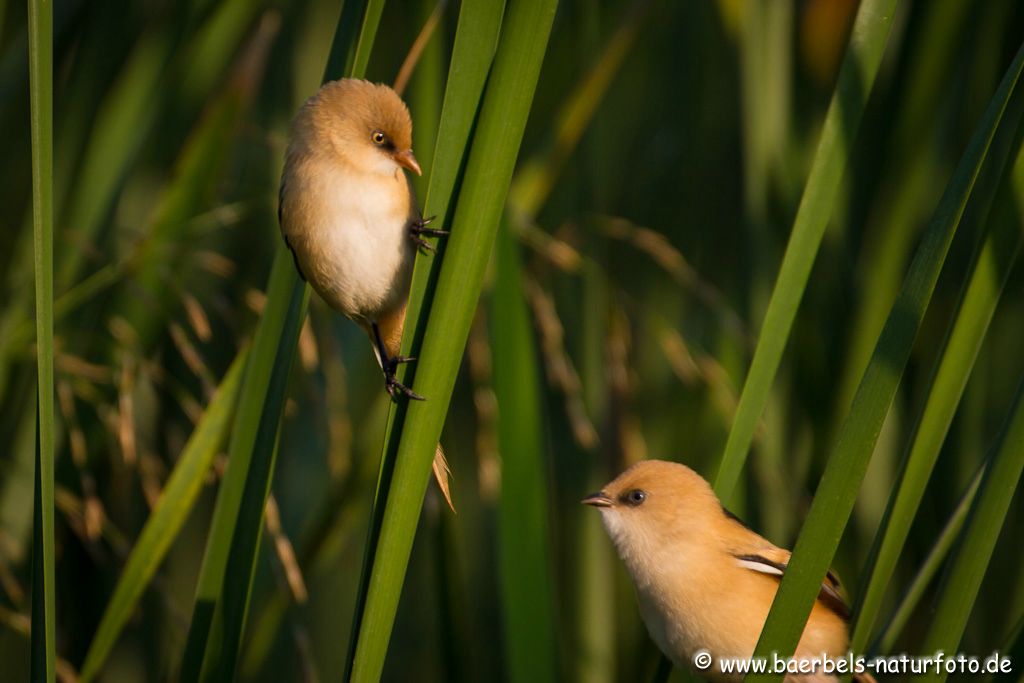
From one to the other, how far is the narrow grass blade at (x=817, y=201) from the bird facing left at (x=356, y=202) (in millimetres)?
553

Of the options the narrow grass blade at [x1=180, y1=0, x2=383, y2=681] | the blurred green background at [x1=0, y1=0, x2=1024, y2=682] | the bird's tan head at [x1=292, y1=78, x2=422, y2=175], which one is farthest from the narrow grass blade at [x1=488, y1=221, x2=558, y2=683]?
the narrow grass blade at [x1=180, y1=0, x2=383, y2=681]

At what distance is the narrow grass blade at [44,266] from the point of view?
125cm

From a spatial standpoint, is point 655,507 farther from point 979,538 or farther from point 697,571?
point 979,538

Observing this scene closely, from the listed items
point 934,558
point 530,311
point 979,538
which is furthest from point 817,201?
point 530,311

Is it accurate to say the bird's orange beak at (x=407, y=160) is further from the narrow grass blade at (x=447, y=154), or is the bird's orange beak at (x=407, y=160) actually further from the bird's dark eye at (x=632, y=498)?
the bird's dark eye at (x=632, y=498)

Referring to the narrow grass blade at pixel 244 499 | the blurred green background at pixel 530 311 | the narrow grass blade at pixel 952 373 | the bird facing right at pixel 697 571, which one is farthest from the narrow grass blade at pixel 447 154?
the bird facing right at pixel 697 571

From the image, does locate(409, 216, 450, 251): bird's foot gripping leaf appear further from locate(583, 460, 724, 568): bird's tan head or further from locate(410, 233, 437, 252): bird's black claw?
locate(583, 460, 724, 568): bird's tan head

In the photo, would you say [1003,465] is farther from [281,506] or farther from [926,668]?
[281,506]

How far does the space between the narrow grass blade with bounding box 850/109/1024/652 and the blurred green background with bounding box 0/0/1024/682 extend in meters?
0.65

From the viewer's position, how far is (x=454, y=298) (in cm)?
130

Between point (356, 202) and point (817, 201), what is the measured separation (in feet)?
2.65

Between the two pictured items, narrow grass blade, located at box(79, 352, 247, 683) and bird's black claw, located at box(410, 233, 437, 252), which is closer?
bird's black claw, located at box(410, 233, 437, 252)

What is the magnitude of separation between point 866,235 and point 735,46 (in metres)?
0.61

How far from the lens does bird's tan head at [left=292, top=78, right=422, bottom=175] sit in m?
1.92
